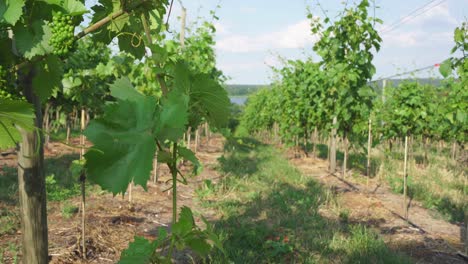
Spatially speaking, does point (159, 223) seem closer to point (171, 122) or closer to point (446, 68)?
point (446, 68)

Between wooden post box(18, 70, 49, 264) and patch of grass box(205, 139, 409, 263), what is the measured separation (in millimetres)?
1001

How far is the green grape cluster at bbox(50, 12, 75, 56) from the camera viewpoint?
1189mm

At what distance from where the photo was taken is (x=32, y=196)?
175 cm

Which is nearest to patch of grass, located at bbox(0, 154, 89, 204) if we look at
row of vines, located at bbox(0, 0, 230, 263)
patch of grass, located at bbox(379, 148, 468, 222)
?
row of vines, located at bbox(0, 0, 230, 263)

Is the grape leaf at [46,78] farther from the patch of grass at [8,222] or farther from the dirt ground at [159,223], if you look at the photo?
the patch of grass at [8,222]

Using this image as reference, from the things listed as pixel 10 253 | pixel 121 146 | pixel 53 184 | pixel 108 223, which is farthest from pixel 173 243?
pixel 53 184

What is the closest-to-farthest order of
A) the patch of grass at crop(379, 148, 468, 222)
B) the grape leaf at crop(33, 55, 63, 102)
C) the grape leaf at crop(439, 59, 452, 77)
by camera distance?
the grape leaf at crop(33, 55, 63, 102), the grape leaf at crop(439, 59, 452, 77), the patch of grass at crop(379, 148, 468, 222)

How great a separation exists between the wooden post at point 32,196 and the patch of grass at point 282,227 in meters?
1.00

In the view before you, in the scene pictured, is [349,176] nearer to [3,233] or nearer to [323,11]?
[323,11]

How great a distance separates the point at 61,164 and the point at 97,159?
28.4 feet

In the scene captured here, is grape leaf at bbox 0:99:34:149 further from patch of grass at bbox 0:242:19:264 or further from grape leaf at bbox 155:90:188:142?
patch of grass at bbox 0:242:19:264

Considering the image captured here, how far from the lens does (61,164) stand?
8797mm

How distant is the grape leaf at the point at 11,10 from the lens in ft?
3.37

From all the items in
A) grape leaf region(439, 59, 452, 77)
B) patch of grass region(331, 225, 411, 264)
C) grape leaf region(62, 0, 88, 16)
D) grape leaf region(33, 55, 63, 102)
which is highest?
grape leaf region(439, 59, 452, 77)
